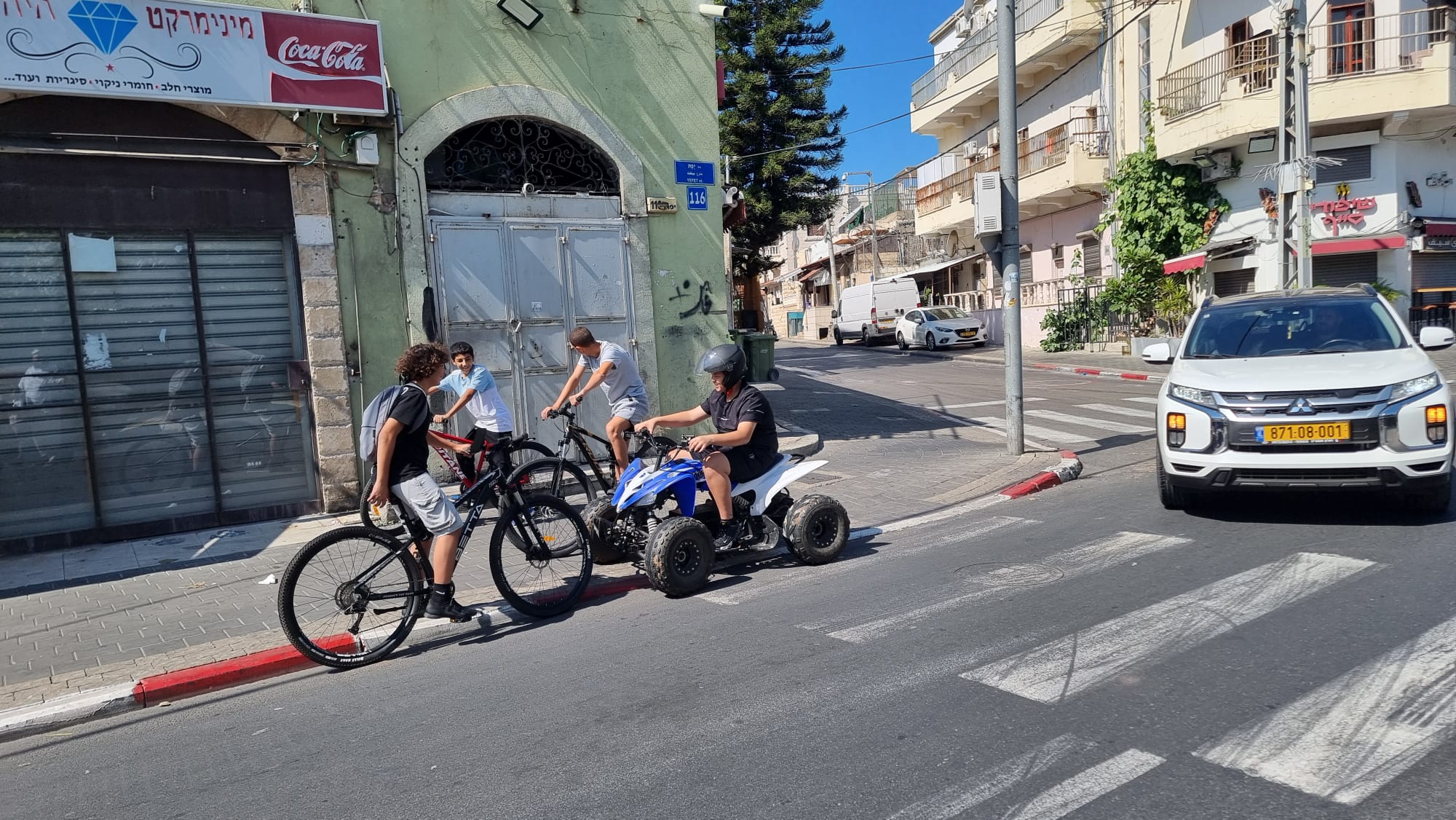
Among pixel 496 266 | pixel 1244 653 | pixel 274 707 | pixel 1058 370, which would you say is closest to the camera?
pixel 1244 653

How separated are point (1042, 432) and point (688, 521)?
803cm

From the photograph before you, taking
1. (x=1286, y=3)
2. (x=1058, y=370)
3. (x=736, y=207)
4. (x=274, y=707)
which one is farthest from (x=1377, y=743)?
(x=1058, y=370)

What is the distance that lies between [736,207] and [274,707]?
9287 millimetres

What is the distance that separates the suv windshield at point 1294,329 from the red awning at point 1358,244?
14798 mm

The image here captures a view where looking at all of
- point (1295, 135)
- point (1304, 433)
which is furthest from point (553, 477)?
point (1295, 135)

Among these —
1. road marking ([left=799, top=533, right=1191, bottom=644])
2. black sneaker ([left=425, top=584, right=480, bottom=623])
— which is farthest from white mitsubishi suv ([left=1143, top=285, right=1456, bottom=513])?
black sneaker ([left=425, top=584, right=480, bottom=623])

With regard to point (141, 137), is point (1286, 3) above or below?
above

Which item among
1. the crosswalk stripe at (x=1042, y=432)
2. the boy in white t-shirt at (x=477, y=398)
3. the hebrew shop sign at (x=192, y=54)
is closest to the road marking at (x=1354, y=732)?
the boy in white t-shirt at (x=477, y=398)

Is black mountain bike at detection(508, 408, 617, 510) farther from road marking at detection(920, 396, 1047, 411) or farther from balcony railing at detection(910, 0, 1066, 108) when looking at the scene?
balcony railing at detection(910, 0, 1066, 108)

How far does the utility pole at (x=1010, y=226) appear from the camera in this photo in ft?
35.3

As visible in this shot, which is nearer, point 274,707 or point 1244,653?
point 1244,653

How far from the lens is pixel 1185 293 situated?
80.1ft

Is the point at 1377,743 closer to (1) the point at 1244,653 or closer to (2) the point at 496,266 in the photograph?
(1) the point at 1244,653

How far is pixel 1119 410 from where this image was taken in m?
15.0
